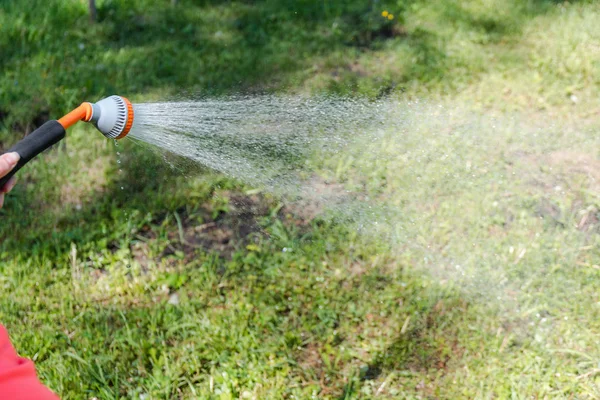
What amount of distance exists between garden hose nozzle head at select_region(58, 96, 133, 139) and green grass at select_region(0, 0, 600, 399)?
3.20 ft

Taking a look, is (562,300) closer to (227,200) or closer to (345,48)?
(227,200)

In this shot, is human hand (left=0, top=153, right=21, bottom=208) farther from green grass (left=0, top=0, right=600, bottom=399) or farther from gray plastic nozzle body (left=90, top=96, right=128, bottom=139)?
green grass (left=0, top=0, right=600, bottom=399)

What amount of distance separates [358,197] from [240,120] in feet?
3.19

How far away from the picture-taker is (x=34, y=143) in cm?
181

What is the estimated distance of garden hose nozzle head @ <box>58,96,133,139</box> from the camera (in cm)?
208

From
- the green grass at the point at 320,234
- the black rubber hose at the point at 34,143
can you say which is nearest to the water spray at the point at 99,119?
the black rubber hose at the point at 34,143

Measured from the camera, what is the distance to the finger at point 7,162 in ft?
5.51

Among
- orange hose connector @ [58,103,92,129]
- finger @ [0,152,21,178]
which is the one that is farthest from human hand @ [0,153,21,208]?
orange hose connector @ [58,103,92,129]

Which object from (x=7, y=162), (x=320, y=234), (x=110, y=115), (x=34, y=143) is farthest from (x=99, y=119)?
(x=320, y=234)

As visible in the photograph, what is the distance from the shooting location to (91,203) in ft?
10.9

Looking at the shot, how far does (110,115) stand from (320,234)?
137 cm

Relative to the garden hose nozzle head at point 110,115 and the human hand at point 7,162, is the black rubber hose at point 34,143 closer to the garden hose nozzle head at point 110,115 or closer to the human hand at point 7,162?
the human hand at point 7,162

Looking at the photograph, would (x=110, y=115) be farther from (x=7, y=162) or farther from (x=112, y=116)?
(x=7, y=162)

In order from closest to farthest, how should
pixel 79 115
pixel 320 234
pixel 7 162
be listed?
pixel 7 162 < pixel 79 115 < pixel 320 234
